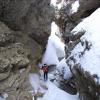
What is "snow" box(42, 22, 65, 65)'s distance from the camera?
1151 inches

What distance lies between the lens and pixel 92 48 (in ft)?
65.1

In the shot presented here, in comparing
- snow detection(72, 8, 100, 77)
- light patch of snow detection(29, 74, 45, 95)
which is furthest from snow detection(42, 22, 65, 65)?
snow detection(72, 8, 100, 77)

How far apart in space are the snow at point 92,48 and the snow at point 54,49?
609 centimetres

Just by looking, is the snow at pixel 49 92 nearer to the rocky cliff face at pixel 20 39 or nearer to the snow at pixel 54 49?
the rocky cliff face at pixel 20 39

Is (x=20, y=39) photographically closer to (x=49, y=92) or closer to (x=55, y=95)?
(x=49, y=92)

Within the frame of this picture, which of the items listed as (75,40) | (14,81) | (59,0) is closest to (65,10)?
(59,0)

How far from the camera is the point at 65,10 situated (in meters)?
32.1

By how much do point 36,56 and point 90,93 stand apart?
690 cm

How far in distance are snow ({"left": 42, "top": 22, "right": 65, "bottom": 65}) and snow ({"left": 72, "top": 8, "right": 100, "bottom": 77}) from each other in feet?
20.0

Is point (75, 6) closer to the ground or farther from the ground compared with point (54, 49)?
farther from the ground

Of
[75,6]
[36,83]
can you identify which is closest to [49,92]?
[36,83]

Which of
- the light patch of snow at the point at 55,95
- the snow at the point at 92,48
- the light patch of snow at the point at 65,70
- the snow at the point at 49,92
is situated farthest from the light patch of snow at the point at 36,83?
the light patch of snow at the point at 65,70

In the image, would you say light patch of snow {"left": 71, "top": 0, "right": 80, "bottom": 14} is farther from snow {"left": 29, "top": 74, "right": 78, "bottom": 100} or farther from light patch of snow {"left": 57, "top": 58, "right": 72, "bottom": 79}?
snow {"left": 29, "top": 74, "right": 78, "bottom": 100}

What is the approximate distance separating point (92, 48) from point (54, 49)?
13.3 m
